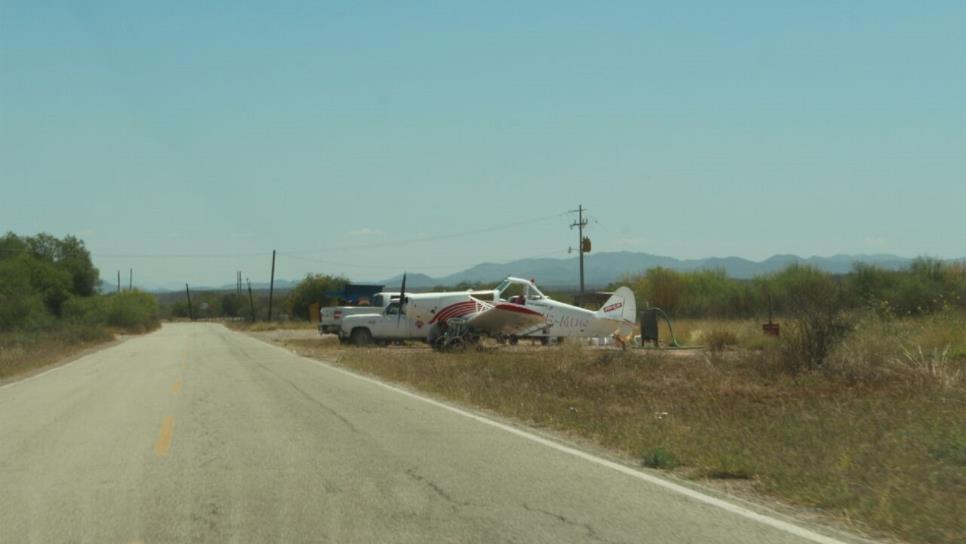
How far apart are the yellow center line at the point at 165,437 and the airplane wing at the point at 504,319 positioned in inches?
751

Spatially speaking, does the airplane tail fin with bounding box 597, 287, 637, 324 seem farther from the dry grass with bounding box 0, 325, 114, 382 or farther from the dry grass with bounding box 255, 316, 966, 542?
the dry grass with bounding box 0, 325, 114, 382

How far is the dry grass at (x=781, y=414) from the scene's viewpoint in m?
8.47

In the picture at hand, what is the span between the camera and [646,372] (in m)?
21.6

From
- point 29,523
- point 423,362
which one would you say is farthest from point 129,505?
point 423,362

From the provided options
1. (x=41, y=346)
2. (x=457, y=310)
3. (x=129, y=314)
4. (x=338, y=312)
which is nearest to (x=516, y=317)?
(x=457, y=310)

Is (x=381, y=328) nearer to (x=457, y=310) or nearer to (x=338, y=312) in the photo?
(x=457, y=310)

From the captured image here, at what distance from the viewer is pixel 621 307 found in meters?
35.2

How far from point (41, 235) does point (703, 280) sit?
98333 mm

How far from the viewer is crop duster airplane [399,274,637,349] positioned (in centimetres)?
3369

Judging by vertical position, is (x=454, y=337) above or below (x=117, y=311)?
below

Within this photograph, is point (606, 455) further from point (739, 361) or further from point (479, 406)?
point (739, 361)

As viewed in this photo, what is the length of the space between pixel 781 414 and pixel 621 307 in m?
21.5

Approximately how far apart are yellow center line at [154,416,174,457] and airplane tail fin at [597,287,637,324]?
23.1m

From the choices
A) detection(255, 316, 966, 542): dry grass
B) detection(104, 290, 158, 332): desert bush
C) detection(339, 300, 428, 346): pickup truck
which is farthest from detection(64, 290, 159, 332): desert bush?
detection(255, 316, 966, 542): dry grass
